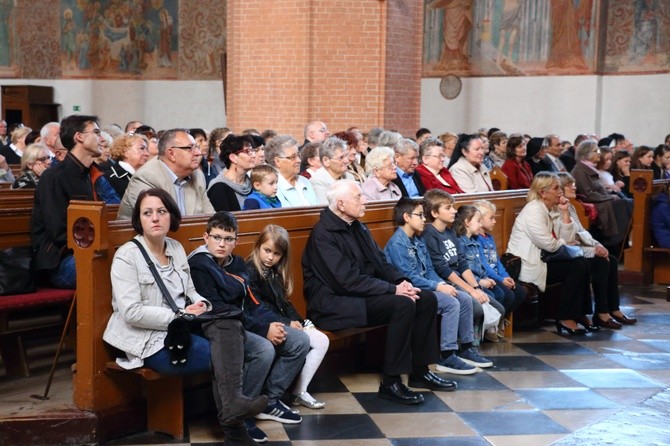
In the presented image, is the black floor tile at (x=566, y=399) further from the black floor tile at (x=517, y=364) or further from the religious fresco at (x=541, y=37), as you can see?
the religious fresco at (x=541, y=37)

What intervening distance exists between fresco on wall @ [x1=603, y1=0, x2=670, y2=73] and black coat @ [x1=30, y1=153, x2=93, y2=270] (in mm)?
14688

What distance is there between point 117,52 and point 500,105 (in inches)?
339

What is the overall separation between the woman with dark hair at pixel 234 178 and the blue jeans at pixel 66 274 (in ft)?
4.33

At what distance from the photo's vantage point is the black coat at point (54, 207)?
20.7 feet

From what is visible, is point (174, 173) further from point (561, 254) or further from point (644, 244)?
point (644, 244)

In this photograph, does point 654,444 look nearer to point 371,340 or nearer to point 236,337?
point 236,337

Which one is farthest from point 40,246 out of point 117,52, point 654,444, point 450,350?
point 117,52

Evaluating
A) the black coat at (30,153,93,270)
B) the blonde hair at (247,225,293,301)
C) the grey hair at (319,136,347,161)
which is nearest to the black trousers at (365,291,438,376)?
the blonde hair at (247,225,293,301)

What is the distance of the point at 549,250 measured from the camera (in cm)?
903

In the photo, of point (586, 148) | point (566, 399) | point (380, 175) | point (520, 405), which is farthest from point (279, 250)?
point (586, 148)

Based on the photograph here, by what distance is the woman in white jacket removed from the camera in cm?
902

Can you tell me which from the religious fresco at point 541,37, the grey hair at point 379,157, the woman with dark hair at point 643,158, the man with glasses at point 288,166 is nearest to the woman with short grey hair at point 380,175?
the grey hair at point 379,157

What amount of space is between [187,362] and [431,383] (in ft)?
7.19

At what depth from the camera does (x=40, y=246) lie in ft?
20.9
